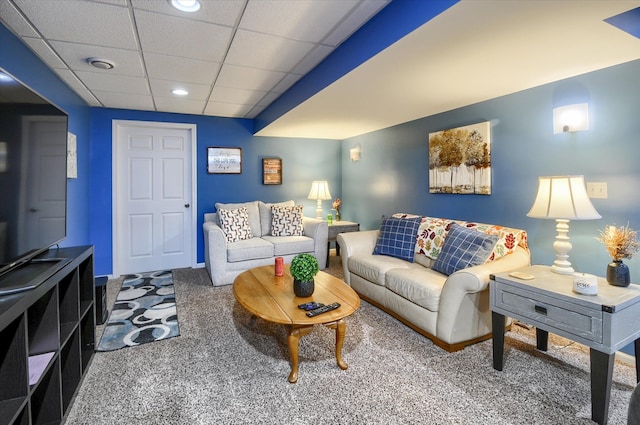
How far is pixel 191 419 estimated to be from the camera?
164 centimetres

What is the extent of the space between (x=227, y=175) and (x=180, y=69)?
217 centimetres

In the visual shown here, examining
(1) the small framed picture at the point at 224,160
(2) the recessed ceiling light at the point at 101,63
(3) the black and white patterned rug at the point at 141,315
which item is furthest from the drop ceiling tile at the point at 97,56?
(3) the black and white patterned rug at the point at 141,315

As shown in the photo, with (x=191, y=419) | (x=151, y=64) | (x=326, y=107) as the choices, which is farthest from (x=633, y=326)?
(x=151, y=64)

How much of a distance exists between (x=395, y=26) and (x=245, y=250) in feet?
9.42

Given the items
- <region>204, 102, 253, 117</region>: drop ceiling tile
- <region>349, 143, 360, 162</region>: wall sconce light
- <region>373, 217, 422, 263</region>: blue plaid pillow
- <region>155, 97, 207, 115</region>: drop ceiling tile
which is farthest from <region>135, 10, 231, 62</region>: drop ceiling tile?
<region>349, 143, 360, 162</region>: wall sconce light

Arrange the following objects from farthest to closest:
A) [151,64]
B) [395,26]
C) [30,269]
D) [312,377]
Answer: [151,64]
[312,377]
[395,26]
[30,269]

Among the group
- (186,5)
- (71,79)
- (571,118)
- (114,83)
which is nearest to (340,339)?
(186,5)

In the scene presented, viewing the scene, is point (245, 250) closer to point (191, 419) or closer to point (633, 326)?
point (191, 419)

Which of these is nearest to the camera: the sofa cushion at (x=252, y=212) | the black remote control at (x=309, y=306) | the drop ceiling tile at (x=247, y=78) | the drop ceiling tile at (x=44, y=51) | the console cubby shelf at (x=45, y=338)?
the console cubby shelf at (x=45, y=338)

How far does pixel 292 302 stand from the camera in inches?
83.4

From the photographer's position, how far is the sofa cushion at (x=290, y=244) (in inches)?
162

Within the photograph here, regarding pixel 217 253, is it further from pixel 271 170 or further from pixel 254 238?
pixel 271 170

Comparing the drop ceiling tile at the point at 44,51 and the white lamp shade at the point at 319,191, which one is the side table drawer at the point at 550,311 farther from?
the drop ceiling tile at the point at 44,51

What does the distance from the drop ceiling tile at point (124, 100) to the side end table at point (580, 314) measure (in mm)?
3938
